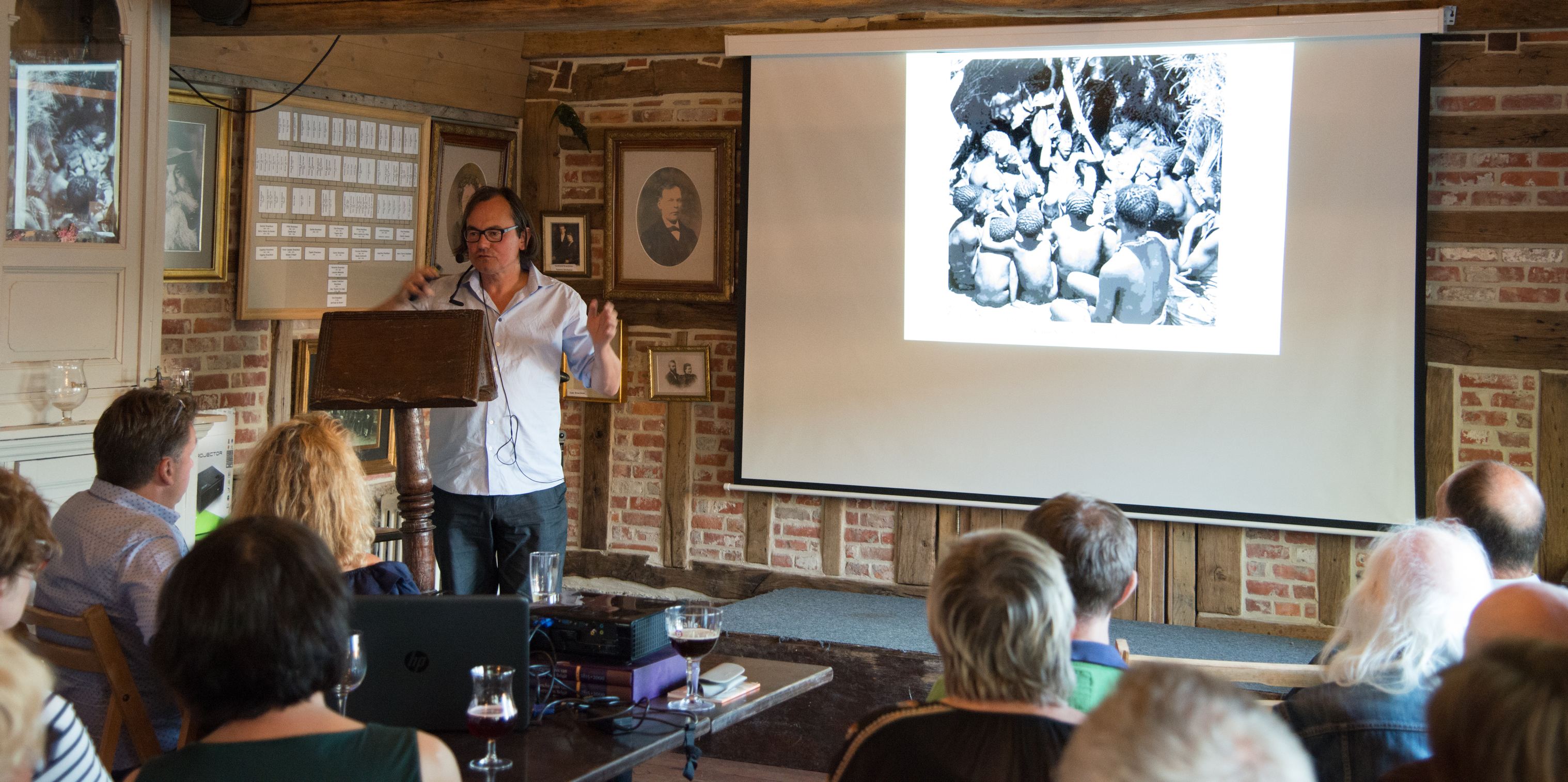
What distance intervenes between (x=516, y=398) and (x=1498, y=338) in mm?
3663


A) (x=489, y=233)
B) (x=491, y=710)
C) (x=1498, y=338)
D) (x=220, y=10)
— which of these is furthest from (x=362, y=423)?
(x=1498, y=338)

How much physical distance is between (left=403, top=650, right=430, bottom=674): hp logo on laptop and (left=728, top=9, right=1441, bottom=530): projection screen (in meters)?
3.50

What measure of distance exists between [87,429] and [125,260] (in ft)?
2.09

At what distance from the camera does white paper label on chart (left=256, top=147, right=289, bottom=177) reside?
4.82 meters

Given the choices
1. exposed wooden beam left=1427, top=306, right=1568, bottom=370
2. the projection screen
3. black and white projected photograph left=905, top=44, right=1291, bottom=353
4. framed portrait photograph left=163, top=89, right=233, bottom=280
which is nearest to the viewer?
framed portrait photograph left=163, top=89, right=233, bottom=280

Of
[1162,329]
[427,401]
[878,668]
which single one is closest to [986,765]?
[427,401]

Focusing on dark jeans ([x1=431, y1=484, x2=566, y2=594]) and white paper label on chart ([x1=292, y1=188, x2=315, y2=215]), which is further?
white paper label on chart ([x1=292, y1=188, x2=315, y2=215])

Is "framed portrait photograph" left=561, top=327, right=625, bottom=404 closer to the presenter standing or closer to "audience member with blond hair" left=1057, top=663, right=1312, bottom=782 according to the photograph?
the presenter standing

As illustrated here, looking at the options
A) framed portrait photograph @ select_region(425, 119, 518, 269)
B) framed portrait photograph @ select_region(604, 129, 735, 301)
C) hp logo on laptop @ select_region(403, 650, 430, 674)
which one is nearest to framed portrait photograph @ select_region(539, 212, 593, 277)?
framed portrait photograph @ select_region(604, 129, 735, 301)

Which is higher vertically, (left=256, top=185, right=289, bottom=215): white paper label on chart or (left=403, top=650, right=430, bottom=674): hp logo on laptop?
(left=256, top=185, right=289, bottom=215): white paper label on chart

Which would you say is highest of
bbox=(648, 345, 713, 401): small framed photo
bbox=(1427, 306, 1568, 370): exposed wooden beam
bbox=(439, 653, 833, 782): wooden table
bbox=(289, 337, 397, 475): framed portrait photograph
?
bbox=(1427, 306, 1568, 370): exposed wooden beam

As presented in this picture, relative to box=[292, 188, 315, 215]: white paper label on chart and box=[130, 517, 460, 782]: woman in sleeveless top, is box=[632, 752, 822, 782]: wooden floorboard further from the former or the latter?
box=[130, 517, 460, 782]: woman in sleeveless top

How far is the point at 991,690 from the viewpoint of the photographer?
1694mm

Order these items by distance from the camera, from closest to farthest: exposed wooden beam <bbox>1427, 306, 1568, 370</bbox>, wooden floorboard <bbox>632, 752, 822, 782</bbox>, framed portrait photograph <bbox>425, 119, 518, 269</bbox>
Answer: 1. wooden floorboard <bbox>632, 752, 822, 782</bbox>
2. exposed wooden beam <bbox>1427, 306, 1568, 370</bbox>
3. framed portrait photograph <bbox>425, 119, 518, 269</bbox>
